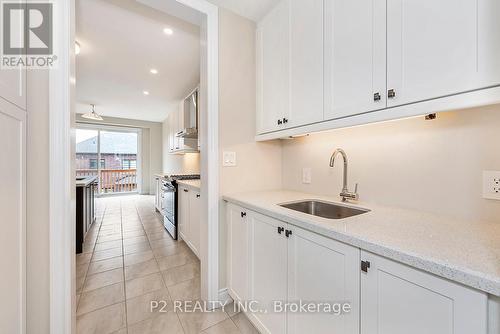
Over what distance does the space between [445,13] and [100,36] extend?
2.91m

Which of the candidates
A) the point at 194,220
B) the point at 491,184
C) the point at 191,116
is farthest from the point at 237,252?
the point at 191,116

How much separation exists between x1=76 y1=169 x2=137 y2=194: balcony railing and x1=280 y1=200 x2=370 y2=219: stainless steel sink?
7511 mm

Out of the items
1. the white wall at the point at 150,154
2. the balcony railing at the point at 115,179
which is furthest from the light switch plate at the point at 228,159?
the balcony railing at the point at 115,179

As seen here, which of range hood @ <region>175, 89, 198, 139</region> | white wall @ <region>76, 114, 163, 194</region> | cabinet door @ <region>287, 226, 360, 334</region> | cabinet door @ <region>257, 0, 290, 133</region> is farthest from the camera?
white wall @ <region>76, 114, 163, 194</region>

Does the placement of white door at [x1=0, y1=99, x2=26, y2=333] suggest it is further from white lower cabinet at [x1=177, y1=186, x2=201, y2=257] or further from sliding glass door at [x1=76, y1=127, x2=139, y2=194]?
sliding glass door at [x1=76, y1=127, x2=139, y2=194]

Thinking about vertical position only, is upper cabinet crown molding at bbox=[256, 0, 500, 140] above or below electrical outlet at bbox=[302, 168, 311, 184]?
above

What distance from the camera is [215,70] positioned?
160 cm

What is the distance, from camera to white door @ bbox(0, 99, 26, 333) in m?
0.80

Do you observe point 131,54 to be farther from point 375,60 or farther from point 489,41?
point 489,41

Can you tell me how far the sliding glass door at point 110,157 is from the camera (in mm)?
6512

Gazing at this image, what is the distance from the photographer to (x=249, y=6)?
162 cm

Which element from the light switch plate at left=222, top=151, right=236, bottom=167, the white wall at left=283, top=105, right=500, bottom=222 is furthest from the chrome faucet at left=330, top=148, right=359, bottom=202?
the light switch plate at left=222, top=151, right=236, bottom=167

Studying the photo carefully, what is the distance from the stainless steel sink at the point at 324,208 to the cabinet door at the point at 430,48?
69 centimetres

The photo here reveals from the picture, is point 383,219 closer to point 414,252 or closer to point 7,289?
point 414,252
